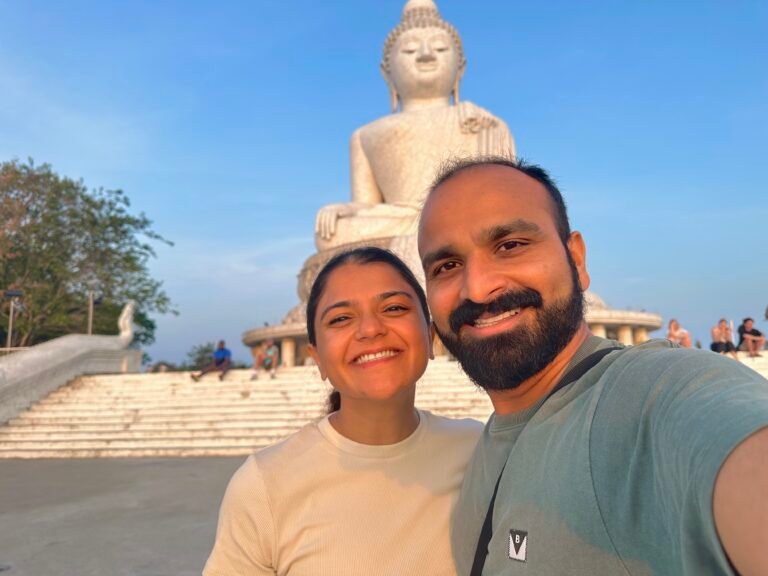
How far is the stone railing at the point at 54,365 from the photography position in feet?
27.4

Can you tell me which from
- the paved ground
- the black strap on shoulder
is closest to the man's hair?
the black strap on shoulder

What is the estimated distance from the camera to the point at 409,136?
48.7ft

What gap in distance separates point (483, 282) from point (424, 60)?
1539 cm

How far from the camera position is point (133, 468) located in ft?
18.7

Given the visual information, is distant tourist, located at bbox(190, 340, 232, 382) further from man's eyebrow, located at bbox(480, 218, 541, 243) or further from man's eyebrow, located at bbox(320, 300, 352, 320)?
man's eyebrow, located at bbox(480, 218, 541, 243)

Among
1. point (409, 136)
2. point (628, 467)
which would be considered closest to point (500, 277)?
point (628, 467)

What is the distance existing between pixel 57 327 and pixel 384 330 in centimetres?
1716

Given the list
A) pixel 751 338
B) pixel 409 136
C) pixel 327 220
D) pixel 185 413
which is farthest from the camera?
pixel 409 136

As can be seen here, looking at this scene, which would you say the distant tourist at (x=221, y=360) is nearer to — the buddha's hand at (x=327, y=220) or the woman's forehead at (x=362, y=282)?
the buddha's hand at (x=327, y=220)

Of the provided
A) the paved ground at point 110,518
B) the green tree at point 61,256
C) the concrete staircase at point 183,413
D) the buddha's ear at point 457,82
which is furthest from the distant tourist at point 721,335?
the green tree at point 61,256

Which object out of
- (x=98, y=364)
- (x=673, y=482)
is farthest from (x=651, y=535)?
(x=98, y=364)

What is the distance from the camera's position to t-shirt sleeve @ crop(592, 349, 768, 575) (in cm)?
55

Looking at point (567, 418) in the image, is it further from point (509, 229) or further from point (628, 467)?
point (509, 229)

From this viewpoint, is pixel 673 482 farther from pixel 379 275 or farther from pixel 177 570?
pixel 177 570
